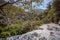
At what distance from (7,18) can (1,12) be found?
34 cm

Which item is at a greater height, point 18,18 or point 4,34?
point 18,18

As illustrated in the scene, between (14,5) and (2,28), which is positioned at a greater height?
(14,5)

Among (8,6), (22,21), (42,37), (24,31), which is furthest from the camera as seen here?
(22,21)

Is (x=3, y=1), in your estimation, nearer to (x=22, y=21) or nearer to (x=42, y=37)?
(x=22, y=21)

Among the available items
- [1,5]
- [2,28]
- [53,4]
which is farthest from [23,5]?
[53,4]

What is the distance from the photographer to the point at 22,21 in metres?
7.91

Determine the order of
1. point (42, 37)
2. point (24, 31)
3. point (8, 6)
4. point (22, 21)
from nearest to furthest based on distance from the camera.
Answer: point (42, 37)
point (8, 6)
point (24, 31)
point (22, 21)

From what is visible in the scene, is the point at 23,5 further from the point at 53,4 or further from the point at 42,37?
the point at 53,4

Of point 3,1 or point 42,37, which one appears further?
point 3,1

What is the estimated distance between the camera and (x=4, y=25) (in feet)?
23.8

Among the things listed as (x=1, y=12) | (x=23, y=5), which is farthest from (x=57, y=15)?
(x=1, y=12)

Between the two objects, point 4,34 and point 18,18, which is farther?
point 18,18

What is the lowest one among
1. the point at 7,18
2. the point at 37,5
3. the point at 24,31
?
the point at 24,31

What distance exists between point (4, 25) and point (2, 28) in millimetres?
317
